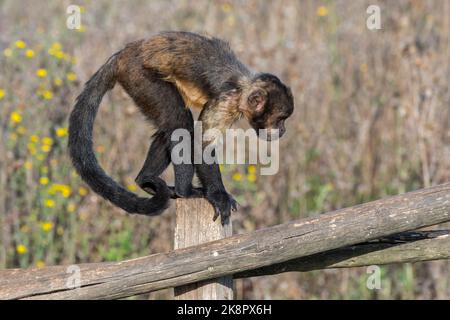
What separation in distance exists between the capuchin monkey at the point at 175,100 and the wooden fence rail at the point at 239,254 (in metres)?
0.62

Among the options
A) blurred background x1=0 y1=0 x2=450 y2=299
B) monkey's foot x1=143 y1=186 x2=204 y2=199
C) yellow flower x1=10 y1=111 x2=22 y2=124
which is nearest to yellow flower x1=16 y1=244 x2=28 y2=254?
blurred background x1=0 y1=0 x2=450 y2=299

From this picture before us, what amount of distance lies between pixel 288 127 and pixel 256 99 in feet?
7.22

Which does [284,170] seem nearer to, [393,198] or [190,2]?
[190,2]

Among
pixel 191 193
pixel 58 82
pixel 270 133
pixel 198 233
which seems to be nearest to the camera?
pixel 198 233

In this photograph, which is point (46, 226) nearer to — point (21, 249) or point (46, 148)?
point (21, 249)

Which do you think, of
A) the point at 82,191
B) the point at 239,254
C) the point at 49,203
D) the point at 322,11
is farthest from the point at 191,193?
the point at 322,11

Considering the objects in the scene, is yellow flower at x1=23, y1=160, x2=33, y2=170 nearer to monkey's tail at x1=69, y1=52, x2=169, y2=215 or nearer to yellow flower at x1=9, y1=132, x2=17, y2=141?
yellow flower at x1=9, y1=132, x2=17, y2=141

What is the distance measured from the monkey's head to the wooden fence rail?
4.01ft

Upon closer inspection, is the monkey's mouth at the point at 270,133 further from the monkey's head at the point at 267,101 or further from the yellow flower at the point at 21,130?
the yellow flower at the point at 21,130

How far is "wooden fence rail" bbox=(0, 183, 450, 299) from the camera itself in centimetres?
324

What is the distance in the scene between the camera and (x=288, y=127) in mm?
6543

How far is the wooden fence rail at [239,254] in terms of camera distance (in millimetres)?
3240

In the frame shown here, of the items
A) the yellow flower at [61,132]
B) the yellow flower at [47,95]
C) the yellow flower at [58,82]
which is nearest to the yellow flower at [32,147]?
the yellow flower at [61,132]
